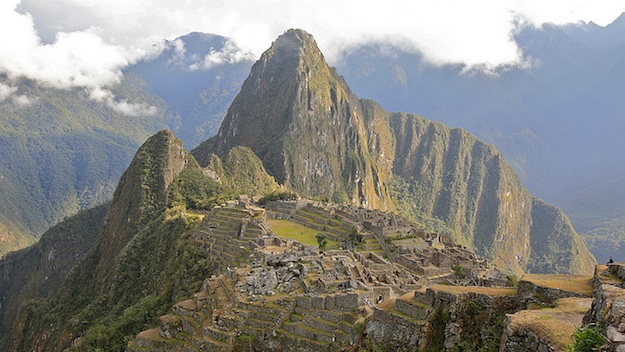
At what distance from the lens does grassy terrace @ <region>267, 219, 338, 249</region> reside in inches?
2234

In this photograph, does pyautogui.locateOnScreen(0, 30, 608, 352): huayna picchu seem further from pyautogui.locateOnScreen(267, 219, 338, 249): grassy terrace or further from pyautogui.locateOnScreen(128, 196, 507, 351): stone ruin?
pyautogui.locateOnScreen(267, 219, 338, 249): grassy terrace

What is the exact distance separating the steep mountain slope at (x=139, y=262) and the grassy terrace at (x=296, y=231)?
10.8m

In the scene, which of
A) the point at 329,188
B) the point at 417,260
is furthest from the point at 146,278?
the point at 329,188

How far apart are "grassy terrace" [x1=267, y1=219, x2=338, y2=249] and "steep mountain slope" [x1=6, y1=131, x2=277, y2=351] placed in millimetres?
10758

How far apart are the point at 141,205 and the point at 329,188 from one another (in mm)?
98820

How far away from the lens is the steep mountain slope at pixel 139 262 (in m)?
45.1

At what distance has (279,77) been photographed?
195750 millimetres

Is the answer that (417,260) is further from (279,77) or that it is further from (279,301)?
(279,77)

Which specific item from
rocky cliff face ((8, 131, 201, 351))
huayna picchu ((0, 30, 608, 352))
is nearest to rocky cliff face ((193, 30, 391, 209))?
huayna picchu ((0, 30, 608, 352))

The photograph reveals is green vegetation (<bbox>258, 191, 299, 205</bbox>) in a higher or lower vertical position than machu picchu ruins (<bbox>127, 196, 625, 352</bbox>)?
higher

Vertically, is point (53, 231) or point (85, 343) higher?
point (53, 231)

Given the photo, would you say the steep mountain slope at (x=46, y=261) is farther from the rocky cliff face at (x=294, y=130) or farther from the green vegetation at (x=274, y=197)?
the green vegetation at (x=274, y=197)

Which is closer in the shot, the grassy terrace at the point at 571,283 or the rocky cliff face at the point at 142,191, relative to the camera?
the grassy terrace at the point at 571,283

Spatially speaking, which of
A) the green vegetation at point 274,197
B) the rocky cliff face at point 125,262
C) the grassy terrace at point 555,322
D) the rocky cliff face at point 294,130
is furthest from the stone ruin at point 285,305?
the rocky cliff face at point 294,130
